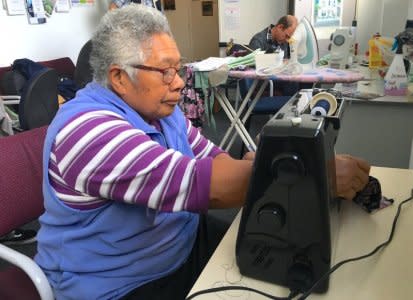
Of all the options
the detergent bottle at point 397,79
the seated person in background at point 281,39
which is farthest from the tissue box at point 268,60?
the detergent bottle at point 397,79

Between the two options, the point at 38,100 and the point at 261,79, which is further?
the point at 261,79

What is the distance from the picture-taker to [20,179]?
3.84ft

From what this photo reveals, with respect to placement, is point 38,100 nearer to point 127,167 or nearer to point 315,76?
point 315,76

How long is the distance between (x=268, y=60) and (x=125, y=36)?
1.89 m

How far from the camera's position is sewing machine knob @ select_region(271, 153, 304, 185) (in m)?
0.67

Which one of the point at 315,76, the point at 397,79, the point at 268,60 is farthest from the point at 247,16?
the point at 397,79

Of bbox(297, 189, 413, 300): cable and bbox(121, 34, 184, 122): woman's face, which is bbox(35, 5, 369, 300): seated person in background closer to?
bbox(121, 34, 184, 122): woman's face

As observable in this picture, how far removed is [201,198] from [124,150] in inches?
7.0

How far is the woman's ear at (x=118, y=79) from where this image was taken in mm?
924

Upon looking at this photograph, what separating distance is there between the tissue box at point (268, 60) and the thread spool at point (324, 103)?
1595 mm

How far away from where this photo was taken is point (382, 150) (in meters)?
2.29

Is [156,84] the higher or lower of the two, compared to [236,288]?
higher

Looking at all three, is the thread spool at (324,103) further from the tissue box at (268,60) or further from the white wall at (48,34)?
the white wall at (48,34)

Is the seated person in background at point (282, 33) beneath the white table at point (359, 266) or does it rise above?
above
